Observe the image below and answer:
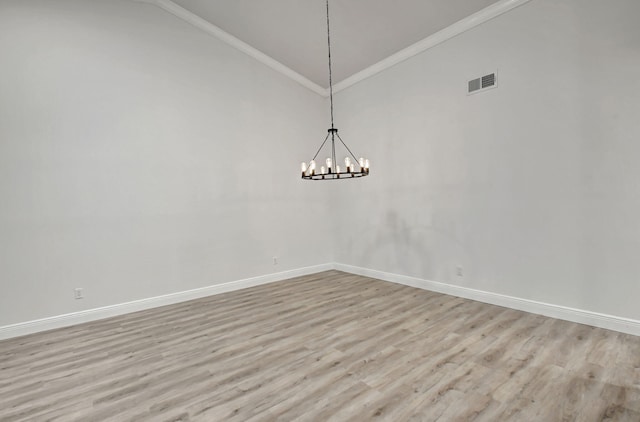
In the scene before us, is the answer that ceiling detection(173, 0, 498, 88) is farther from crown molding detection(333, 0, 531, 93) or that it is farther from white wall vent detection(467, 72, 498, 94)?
white wall vent detection(467, 72, 498, 94)

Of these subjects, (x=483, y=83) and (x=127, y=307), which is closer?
(x=483, y=83)

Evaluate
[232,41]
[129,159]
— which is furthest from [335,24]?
[129,159]

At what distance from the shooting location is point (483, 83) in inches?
153

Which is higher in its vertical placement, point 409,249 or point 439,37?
point 439,37

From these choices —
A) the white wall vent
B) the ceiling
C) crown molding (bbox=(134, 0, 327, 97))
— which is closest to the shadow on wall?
the white wall vent

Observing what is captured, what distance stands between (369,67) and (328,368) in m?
4.61

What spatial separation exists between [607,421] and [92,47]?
19.4 feet

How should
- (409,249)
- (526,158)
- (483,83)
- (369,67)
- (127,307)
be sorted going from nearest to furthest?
(526,158) < (483,83) < (127,307) < (409,249) < (369,67)

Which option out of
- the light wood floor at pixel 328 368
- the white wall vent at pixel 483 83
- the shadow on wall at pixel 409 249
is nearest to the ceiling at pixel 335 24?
the white wall vent at pixel 483 83

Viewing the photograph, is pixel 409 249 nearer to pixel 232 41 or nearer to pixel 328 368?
pixel 328 368

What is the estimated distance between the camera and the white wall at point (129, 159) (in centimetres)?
354

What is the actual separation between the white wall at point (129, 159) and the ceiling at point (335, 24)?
0.43 meters

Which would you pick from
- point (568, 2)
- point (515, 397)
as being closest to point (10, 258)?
point (515, 397)

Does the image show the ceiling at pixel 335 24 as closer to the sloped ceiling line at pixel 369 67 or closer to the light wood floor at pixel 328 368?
the sloped ceiling line at pixel 369 67
